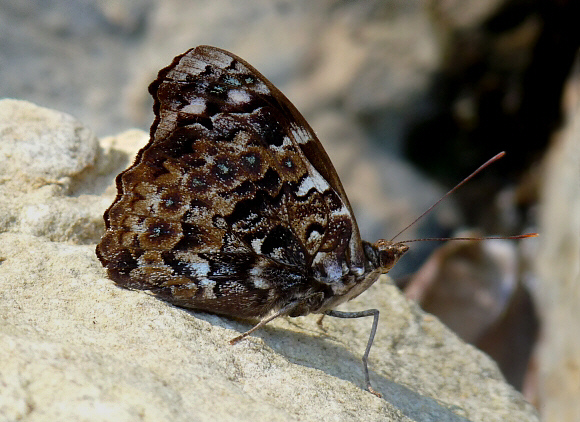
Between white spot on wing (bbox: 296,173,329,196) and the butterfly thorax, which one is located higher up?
white spot on wing (bbox: 296,173,329,196)

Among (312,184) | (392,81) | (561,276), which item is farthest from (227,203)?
(392,81)

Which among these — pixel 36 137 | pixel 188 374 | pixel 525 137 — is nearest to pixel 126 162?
pixel 36 137

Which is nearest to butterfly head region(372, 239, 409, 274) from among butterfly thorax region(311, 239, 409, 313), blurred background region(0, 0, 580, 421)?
butterfly thorax region(311, 239, 409, 313)

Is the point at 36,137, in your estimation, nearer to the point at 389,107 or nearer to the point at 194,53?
the point at 194,53

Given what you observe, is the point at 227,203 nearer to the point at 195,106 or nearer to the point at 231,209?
the point at 231,209

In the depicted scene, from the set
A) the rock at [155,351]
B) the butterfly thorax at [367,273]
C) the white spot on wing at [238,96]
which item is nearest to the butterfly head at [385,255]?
the butterfly thorax at [367,273]

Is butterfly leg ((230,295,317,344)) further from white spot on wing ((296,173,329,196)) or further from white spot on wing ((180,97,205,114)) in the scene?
white spot on wing ((180,97,205,114))

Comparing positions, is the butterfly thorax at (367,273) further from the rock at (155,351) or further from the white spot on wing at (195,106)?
the white spot on wing at (195,106)
